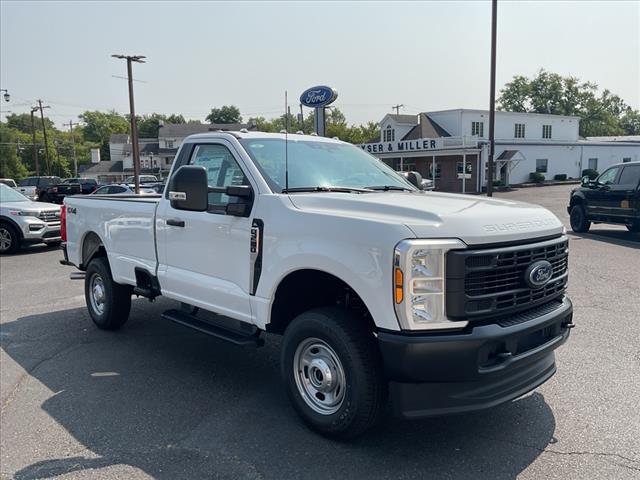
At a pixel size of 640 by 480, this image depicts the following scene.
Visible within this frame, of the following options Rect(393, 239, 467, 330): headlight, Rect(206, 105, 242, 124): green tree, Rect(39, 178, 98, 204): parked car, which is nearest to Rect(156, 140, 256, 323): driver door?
Rect(393, 239, 467, 330): headlight

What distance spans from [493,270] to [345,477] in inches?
59.5

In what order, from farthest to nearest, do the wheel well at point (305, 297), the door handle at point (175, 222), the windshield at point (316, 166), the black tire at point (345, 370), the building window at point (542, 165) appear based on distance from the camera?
1. the building window at point (542, 165)
2. the door handle at point (175, 222)
3. the windshield at point (316, 166)
4. the wheel well at point (305, 297)
5. the black tire at point (345, 370)

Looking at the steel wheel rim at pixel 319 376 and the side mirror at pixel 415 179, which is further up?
the side mirror at pixel 415 179

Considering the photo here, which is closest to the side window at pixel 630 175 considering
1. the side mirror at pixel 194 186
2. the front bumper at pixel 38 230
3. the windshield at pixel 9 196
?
the side mirror at pixel 194 186

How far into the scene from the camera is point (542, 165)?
4712 centimetres

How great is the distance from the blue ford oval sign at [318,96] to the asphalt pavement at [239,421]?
5779 millimetres

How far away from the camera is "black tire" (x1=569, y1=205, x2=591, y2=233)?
15.0 meters

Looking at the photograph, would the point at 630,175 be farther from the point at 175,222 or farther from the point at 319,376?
the point at 319,376

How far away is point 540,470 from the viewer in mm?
3275

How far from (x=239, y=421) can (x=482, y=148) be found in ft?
133

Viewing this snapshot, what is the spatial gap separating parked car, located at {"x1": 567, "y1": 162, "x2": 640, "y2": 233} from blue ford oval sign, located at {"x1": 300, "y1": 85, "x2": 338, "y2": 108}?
322 inches

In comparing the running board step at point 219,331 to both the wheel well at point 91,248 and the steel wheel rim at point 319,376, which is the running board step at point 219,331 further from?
the wheel well at point 91,248

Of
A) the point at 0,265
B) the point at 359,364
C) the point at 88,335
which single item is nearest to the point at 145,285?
the point at 88,335

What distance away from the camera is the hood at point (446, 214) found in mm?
3203
